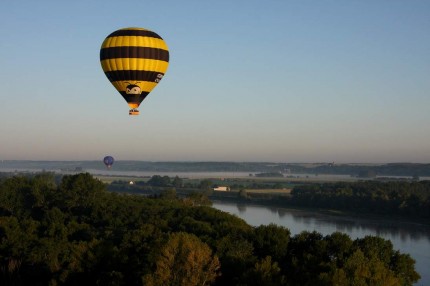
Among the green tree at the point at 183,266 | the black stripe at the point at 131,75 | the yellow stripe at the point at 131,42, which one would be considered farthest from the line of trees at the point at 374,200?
the green tree at the point at 183,266

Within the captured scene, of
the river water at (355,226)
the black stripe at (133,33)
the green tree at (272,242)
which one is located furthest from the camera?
the river water at (355,226)

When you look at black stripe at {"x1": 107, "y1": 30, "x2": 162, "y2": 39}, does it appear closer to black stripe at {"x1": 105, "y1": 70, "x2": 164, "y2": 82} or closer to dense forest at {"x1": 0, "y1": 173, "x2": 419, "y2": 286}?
black stripe at {"x1": 105, "y1": 70, "x2": 164, "y2": 82}

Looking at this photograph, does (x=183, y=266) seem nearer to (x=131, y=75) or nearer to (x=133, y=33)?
(x=131, y=75)

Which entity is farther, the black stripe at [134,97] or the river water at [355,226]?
the river water at [355,226]

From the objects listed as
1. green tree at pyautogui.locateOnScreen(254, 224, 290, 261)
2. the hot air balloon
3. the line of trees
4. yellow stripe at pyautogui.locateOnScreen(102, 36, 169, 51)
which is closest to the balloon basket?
the hot air balloon

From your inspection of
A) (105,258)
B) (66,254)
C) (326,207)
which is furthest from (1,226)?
(326,207)

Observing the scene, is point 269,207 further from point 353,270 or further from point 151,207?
point 353,270

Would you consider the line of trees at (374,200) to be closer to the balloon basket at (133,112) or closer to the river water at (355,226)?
the river water at (355,226)
